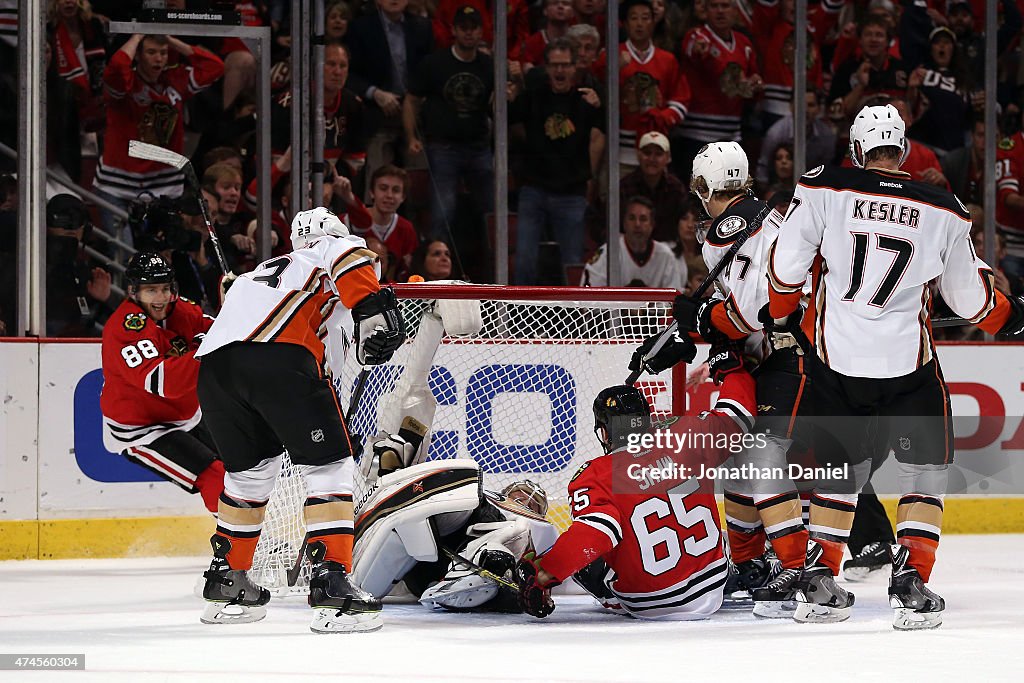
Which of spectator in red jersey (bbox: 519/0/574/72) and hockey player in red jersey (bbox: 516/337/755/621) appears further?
spectator in red jersey (bbox: 519/0/574/72)

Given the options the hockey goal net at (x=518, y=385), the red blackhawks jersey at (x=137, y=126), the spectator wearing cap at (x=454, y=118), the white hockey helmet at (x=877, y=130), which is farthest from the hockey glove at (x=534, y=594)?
the red blackhawks jersey at (x=137, y=126)

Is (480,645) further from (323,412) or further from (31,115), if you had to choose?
(31,115)

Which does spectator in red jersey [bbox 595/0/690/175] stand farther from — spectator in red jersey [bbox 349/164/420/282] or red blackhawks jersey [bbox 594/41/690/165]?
spectator in red jersey [bbox 349/164/420/282]

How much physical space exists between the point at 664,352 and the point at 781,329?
35 centimetres

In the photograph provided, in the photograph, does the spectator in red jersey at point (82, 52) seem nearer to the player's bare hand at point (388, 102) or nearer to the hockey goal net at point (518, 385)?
the player's bare hand at point (388, 102)

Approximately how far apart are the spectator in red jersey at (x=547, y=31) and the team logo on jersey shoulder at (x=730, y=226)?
102 inches

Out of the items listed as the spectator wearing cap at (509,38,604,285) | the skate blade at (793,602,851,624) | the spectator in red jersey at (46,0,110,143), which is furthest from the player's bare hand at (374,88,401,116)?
the skate blade at (793,602,851,624)

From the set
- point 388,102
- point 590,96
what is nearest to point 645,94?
point 590,96

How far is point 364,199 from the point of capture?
648 centimetres

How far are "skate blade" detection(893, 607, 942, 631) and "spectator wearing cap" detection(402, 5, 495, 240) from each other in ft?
10.5

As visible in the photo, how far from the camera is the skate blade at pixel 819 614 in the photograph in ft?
12.6

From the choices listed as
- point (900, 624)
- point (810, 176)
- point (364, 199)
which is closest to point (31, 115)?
point (364, 199)

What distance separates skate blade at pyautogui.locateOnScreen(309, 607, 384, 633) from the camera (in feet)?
12.1

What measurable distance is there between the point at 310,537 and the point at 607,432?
828mm
